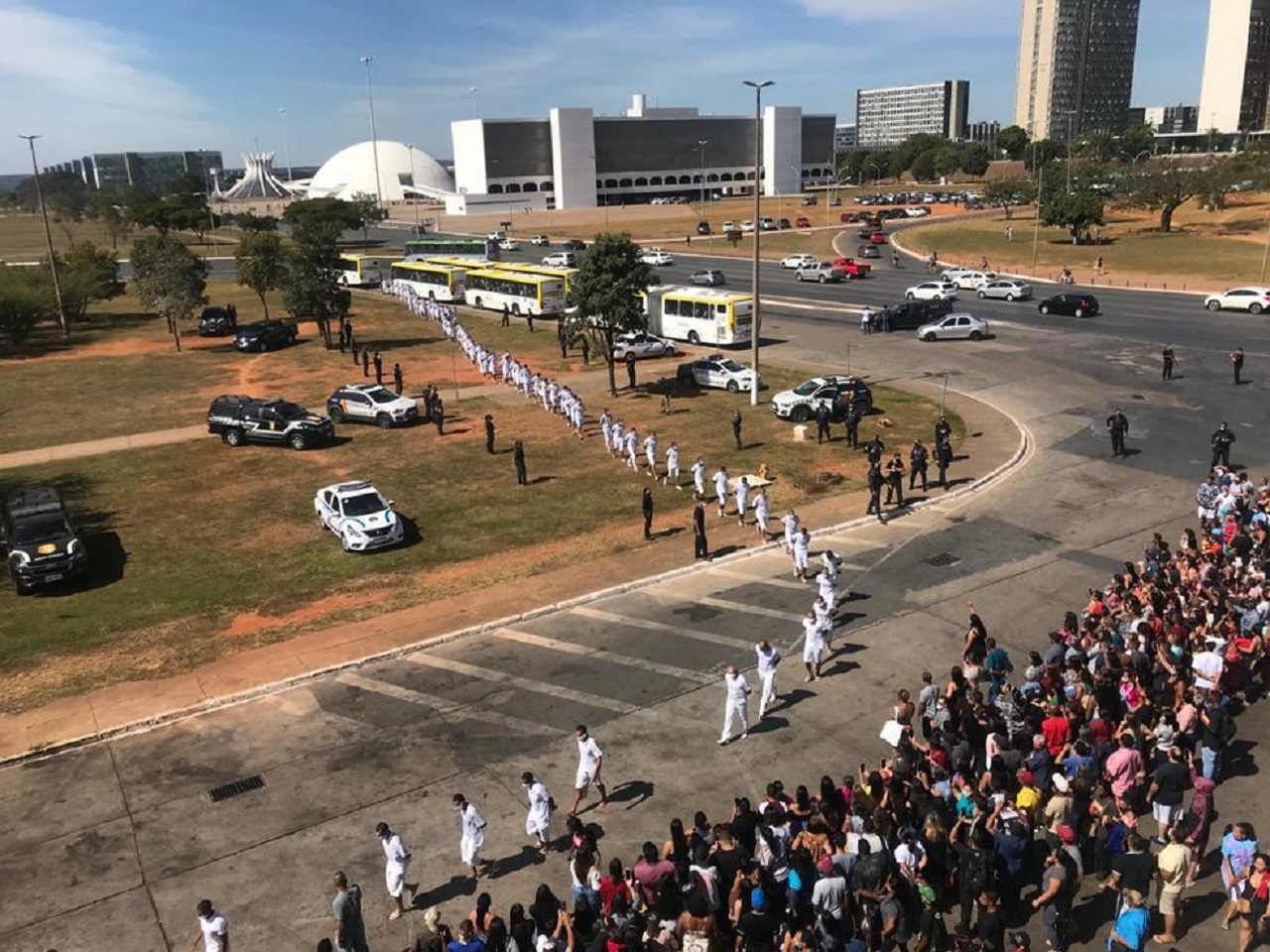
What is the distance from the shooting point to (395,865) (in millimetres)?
10578

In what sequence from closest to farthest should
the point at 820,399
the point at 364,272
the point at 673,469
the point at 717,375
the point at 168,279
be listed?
the point at 673,469 < the point at 820,399 < the point at 717,375 < the point at 168,279 < the point at 364,272

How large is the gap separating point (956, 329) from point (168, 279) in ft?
135

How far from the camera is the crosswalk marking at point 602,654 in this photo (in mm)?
16297

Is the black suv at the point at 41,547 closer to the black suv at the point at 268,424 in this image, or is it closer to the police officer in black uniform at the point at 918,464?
the black suv at the point at 268,424

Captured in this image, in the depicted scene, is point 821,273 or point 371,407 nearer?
point 371,407

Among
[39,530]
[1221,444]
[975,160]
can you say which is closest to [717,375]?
[1221,444]

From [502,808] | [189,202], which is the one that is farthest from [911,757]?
[189,202]

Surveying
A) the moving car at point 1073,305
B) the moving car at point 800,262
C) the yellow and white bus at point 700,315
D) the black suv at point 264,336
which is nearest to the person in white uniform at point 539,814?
the yellow and white bus at point 700,315

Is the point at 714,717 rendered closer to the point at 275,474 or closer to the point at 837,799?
the point at 837,799

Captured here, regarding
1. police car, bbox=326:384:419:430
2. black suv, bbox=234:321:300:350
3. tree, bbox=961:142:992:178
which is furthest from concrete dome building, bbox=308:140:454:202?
police car, bbox=326:384:419:430

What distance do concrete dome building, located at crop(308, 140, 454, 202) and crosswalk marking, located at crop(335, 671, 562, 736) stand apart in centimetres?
18130

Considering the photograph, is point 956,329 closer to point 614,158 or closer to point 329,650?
point 329,650

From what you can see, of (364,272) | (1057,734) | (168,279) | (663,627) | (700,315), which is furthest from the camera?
(364,272)

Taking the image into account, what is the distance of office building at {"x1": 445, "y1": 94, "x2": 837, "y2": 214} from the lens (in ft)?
518
